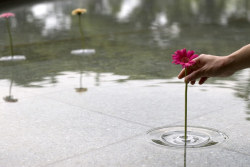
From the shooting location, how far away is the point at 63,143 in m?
3.85

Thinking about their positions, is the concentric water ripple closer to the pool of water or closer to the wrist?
the pool of water

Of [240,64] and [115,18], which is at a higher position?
[115,18]

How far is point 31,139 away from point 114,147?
757 mm

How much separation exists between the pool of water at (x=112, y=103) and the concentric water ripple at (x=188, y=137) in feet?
0.27

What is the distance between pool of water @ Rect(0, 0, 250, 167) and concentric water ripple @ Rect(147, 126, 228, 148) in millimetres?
82

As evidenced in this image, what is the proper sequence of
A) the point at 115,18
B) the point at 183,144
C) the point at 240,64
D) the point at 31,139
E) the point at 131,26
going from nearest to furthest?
1. the point at 240,64
2. the point at 183,144
3. the point at 31,139
4. the point at 131,26
5. the point at 115,18

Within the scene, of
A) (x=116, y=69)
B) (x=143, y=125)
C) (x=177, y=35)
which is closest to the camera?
(x=143, y=125)

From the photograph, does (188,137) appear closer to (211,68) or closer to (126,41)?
(211,68)

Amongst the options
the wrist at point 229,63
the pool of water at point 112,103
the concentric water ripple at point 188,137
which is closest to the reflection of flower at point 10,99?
the pool of water at point 112,103

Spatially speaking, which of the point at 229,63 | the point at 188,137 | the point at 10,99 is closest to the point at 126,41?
the point at 10,99

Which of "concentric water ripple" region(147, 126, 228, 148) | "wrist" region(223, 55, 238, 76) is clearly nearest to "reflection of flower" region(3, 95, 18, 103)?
"concentric water ripple" region(147, 126, 228, 148)

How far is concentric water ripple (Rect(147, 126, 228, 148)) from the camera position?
3.74 metres

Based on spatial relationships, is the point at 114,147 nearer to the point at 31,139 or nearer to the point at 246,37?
the point at 31,139

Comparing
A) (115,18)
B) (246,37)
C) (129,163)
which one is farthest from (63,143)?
(115,18)
